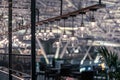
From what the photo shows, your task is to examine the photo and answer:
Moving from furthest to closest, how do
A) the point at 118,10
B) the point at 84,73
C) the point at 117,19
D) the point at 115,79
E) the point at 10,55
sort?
1. the point at 117,19
2. the point at 118,10
3. the point at 84,73
4. the point at 10,55
5. the point at 115,79

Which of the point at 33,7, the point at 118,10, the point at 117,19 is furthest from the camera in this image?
the point at 117,19

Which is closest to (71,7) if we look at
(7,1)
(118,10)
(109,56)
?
(118,10)

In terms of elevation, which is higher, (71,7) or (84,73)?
(71,7)

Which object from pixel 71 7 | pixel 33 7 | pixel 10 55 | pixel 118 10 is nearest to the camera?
pixel 33 7

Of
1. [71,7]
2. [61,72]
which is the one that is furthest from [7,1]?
[71,7]

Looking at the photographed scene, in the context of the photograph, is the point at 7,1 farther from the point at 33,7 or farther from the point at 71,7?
the point at 71,7

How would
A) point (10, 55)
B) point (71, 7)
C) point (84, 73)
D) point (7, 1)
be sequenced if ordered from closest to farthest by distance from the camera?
point (7, 1)
point (10, 55)
point (84, 73)
point (71, 7)

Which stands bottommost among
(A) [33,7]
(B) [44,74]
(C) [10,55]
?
(B) [44,74]

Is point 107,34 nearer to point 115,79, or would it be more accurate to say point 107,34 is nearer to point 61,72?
point 61,72

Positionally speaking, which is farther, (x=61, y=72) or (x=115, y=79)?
(x=61, y=72)
